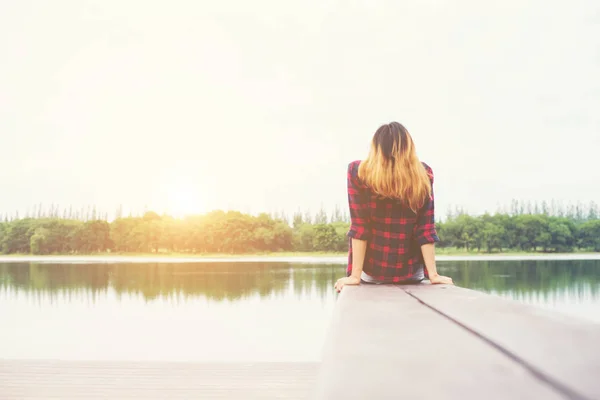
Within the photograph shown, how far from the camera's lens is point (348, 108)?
4138 centimetres

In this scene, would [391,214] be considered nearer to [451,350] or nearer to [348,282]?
[348,282]

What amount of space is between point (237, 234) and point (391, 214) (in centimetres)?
2898

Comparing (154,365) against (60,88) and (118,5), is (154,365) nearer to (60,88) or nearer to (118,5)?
(118,5)

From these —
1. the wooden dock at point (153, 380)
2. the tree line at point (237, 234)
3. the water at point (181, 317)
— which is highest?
the tree line at point (237, 234)

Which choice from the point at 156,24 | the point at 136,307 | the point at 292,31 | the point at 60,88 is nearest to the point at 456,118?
the point at 292,31

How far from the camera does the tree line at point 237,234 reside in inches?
1056

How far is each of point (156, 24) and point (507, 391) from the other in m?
41.3

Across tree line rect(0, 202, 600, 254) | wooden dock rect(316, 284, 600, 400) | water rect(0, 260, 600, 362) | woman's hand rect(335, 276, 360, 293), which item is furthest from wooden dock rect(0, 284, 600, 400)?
tree line rect(0, 202, 600, 254)

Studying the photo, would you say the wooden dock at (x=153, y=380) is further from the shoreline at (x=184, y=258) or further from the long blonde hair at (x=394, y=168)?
the shoreline at (x=184, y=258)

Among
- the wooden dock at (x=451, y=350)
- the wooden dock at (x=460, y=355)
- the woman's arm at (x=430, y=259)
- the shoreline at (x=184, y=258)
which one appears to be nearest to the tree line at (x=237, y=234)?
the shoreline at (x=184, y=258)

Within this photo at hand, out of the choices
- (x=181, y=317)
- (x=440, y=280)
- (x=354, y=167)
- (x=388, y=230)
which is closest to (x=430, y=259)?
(x=440, y=280)

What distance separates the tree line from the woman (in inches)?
1005

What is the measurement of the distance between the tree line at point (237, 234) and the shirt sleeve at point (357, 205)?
25646 mm

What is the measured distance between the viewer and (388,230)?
5.83 ft
